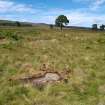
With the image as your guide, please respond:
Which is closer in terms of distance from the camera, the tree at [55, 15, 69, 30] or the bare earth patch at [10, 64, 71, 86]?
the bare earth patch at [10, 64, 71, 86]

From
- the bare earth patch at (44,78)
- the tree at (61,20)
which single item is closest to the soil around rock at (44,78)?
the bare earth patch at (44,78)

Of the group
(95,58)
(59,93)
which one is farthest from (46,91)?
(95,58)

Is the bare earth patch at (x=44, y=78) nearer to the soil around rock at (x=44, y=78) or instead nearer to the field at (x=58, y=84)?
the soil around rock at (x=44, y=78)

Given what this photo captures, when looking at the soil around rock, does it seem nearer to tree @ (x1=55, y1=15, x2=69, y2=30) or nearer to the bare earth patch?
the bare earth patch

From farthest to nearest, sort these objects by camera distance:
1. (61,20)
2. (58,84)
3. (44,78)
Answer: (61,20) → (44,78) → (58,84)

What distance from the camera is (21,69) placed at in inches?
632

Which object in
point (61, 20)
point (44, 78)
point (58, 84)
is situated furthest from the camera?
point (61, 20)

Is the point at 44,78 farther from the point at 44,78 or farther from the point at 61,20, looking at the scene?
the point at 61,20

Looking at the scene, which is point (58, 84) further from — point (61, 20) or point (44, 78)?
point (61, 20)

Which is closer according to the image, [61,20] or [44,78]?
[44,78]

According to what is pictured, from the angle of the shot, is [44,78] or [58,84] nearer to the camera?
[58,84]

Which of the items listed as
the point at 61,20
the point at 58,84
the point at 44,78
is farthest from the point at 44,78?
the point at 61,20

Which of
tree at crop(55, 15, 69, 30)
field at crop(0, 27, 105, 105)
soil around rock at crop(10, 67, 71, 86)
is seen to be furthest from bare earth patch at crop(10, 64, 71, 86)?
tree at crop(55, 15, 69, 30)

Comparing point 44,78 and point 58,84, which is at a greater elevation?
point 44,78
